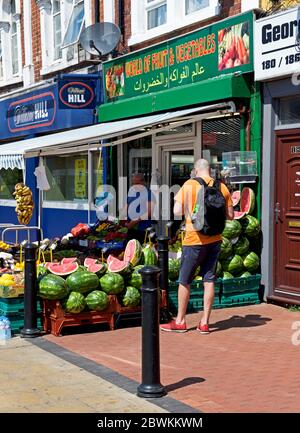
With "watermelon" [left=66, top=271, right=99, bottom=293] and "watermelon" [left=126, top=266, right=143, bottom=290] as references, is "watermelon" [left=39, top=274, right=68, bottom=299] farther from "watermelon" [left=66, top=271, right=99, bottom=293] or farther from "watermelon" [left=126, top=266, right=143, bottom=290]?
"watermelon" [left=126, top=266, right=143, bottom=290]

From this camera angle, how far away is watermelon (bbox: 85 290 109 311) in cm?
736

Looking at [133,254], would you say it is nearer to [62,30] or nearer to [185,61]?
[185,61]

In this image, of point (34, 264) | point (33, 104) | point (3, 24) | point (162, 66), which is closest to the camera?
point (34, 264)

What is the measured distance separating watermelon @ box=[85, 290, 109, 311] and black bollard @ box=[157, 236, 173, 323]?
2.69 ft

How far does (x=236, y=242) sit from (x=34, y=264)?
9.63 ft

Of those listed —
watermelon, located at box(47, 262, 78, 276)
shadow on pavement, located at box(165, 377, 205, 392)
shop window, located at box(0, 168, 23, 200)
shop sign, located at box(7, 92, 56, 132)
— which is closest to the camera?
shadow on pavement, located at box(165, 377, 205, 392)

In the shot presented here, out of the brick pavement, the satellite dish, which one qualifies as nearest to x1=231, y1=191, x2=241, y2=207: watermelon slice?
the brick pavement

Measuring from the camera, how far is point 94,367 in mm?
6148

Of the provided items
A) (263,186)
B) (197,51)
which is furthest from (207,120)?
(263,186)

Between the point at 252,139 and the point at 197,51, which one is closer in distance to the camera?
the point at 252,139

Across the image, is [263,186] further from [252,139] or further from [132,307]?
[132,307]

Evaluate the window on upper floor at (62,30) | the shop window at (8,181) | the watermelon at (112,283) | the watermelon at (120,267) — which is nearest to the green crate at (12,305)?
the watermelon at (112,283)

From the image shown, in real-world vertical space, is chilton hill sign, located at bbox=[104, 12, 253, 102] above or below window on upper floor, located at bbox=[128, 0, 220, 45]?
below

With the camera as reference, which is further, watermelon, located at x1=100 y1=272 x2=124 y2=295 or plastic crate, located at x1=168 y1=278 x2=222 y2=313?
plastic crate, located at x1=168 y1=278 x2=222 y2=313
